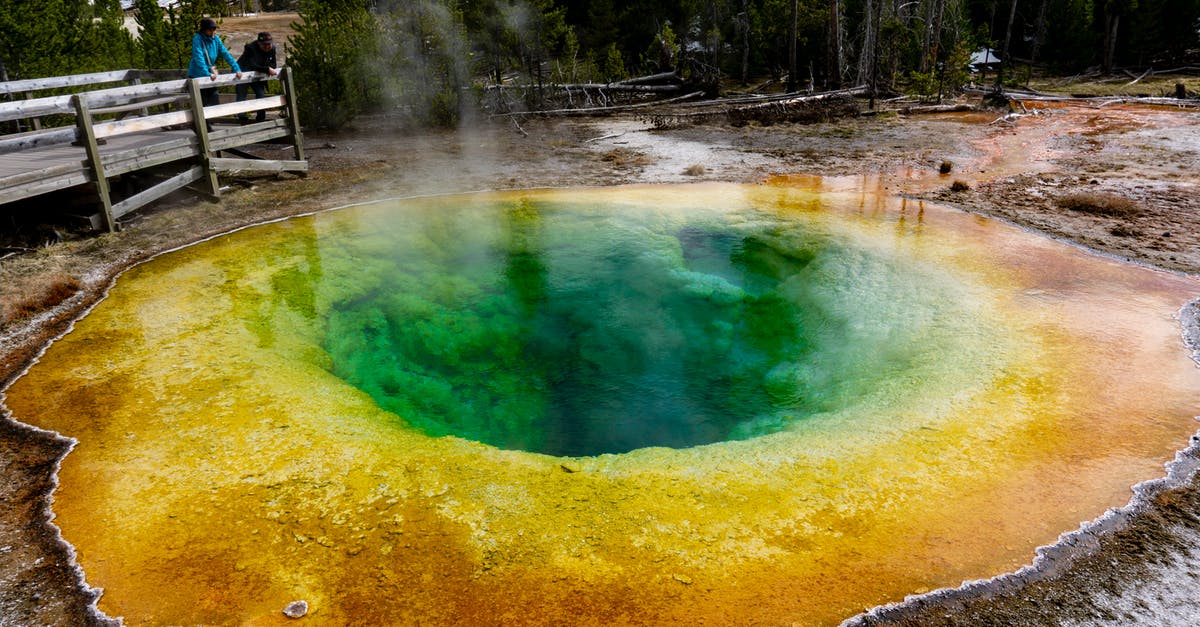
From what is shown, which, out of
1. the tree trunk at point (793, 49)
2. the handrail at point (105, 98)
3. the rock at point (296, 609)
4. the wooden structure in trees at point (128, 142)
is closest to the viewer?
the rock at point (296, 609)

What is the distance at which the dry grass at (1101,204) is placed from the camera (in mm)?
7473

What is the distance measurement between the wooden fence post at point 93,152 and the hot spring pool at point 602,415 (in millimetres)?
1058

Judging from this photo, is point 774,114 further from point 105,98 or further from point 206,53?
point 105,98

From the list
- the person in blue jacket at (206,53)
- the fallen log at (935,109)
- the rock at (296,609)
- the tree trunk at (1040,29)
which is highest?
the tree trunk at (1040,29)

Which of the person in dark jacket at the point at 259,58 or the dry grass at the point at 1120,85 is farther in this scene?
the dry grass at the point at 1120,85

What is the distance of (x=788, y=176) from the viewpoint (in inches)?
383

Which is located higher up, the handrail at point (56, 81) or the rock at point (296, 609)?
the handrail at point (56, 81)

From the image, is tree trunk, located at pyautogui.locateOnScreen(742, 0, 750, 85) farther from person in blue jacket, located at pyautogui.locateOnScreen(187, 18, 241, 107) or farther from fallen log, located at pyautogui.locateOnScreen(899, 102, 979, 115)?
person in blue jacket, located at pyautogui.locateOnScreen(187, 18, 241, 107)

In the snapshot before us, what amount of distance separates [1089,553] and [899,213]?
17.4 feet

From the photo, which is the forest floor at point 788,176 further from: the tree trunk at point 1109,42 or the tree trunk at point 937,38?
the tree trunk at point 1109,42

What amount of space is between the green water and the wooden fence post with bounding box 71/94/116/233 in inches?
Result: 86.4

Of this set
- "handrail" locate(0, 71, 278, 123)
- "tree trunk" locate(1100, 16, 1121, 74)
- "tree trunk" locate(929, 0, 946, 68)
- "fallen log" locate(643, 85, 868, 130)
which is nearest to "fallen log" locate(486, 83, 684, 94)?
"fallen log" locate(643, 85, 868, 130)

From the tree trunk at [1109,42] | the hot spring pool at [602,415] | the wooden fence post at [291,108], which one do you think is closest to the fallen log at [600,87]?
the wooden fence post at [291,108]

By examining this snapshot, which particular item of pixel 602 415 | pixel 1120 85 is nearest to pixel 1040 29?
pixel 1120 85
